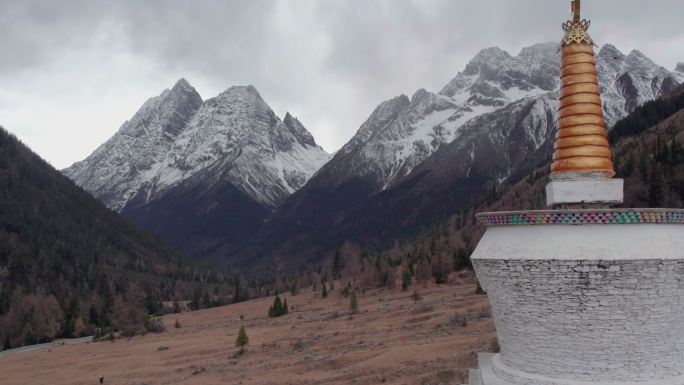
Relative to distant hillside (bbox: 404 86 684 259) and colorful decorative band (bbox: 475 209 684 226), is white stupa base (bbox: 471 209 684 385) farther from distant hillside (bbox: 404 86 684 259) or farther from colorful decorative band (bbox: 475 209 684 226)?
distant hillside (bbox: 404 86 684 259)

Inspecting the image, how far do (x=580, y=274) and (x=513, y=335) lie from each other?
2.17 m

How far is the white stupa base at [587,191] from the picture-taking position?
11688 mm

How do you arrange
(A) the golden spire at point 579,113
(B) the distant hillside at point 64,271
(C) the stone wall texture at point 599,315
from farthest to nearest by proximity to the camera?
1. (B) the distant hillside at point 64,271
2. (A) the golden spire at point 579,113
3. (C) the stone wall texture at point 599,315

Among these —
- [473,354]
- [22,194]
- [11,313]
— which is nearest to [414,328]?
[473,354]

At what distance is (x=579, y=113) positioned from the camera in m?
12.3

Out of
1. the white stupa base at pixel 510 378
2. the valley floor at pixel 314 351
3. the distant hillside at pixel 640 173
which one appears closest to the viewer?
the white stupa base at pixel 510 378

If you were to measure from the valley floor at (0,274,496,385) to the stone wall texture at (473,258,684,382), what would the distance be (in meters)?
10.5

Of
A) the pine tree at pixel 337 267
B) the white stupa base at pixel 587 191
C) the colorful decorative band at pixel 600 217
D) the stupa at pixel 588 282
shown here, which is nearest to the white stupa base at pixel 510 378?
the stupa at pixel 588 282

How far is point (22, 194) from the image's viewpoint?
183250 mm

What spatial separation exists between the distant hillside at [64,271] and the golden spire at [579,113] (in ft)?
217

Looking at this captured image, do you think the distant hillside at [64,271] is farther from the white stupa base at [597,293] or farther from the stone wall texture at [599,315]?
the white stupa base at [597,293]

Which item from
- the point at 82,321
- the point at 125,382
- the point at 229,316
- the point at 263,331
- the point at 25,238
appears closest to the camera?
the point at 125,382

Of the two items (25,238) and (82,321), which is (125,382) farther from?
(25,238)

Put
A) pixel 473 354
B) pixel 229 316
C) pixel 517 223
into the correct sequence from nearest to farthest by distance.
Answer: pixel 517 223
pixel 473 354
pixel 229 316
